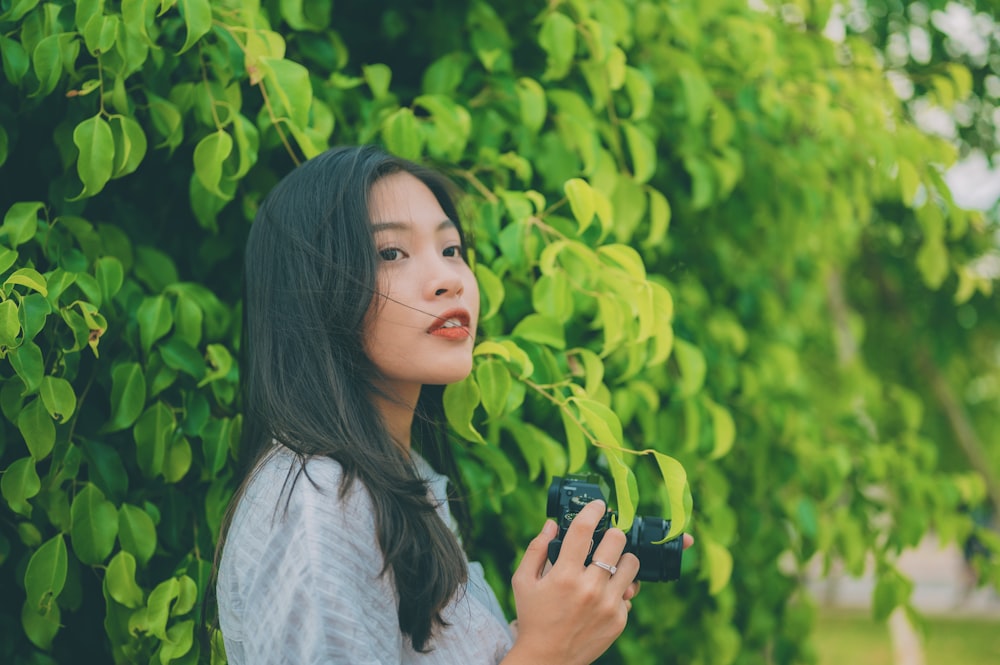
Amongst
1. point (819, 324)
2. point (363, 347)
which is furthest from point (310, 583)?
point (819, 324)

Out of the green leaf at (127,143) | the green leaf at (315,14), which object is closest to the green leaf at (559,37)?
the green leaf at (315,14)

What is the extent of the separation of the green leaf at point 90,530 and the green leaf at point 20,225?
1.24 ft

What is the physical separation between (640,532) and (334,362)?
0.47 meters

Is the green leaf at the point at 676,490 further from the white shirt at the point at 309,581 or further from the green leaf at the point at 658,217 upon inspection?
the green leaf at the point at 658,217

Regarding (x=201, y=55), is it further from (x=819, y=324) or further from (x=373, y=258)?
(x=819, y=324)

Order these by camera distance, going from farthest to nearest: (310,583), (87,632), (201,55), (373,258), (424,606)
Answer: (87,632)
(201,55)
(373,258)
(424,606)
(310,583)

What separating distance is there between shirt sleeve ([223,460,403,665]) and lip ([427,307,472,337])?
0.79 feet

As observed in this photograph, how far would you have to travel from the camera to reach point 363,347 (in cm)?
133

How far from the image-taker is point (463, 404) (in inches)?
61.2

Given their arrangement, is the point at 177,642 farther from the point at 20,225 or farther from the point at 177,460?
the point at 20,225

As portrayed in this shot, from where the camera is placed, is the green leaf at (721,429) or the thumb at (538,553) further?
the green leaf at (721,429)

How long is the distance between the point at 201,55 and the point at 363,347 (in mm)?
608

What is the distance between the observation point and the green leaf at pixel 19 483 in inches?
55.7

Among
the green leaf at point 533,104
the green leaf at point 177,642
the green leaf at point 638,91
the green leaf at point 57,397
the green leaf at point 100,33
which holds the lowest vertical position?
the green leaf at point 177,642
